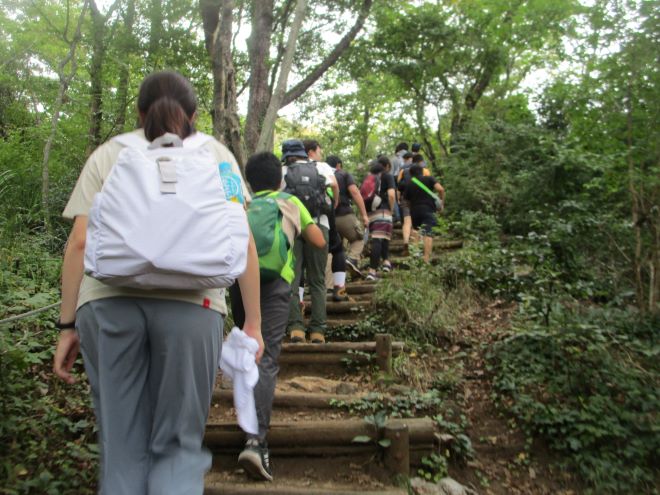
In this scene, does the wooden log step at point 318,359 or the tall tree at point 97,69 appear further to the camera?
Result: the tall tree at point 97,69

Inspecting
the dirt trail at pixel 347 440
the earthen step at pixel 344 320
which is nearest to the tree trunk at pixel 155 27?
the earthen step at pixel 344 320

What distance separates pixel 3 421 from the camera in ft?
10.5

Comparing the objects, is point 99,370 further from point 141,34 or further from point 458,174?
point 458,174

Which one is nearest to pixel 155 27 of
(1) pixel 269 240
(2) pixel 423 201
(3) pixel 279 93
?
(3) pixel 279 93

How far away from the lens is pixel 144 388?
1787 mm

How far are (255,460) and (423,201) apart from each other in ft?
20.0

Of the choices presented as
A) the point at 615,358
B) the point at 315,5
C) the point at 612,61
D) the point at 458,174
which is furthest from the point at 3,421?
the point at 315,5

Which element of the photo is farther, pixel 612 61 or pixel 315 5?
Answer: pixel 315 5

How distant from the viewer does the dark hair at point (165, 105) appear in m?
1.90

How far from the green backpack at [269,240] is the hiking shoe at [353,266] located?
16.2 feet

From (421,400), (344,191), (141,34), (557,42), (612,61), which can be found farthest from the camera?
(557,42)

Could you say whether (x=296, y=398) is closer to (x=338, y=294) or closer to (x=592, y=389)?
(x=592, y=389)

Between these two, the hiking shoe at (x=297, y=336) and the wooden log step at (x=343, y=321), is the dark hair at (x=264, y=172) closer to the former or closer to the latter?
the hiking shoe at (x=297, y=336)

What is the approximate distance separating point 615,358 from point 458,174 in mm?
8465
